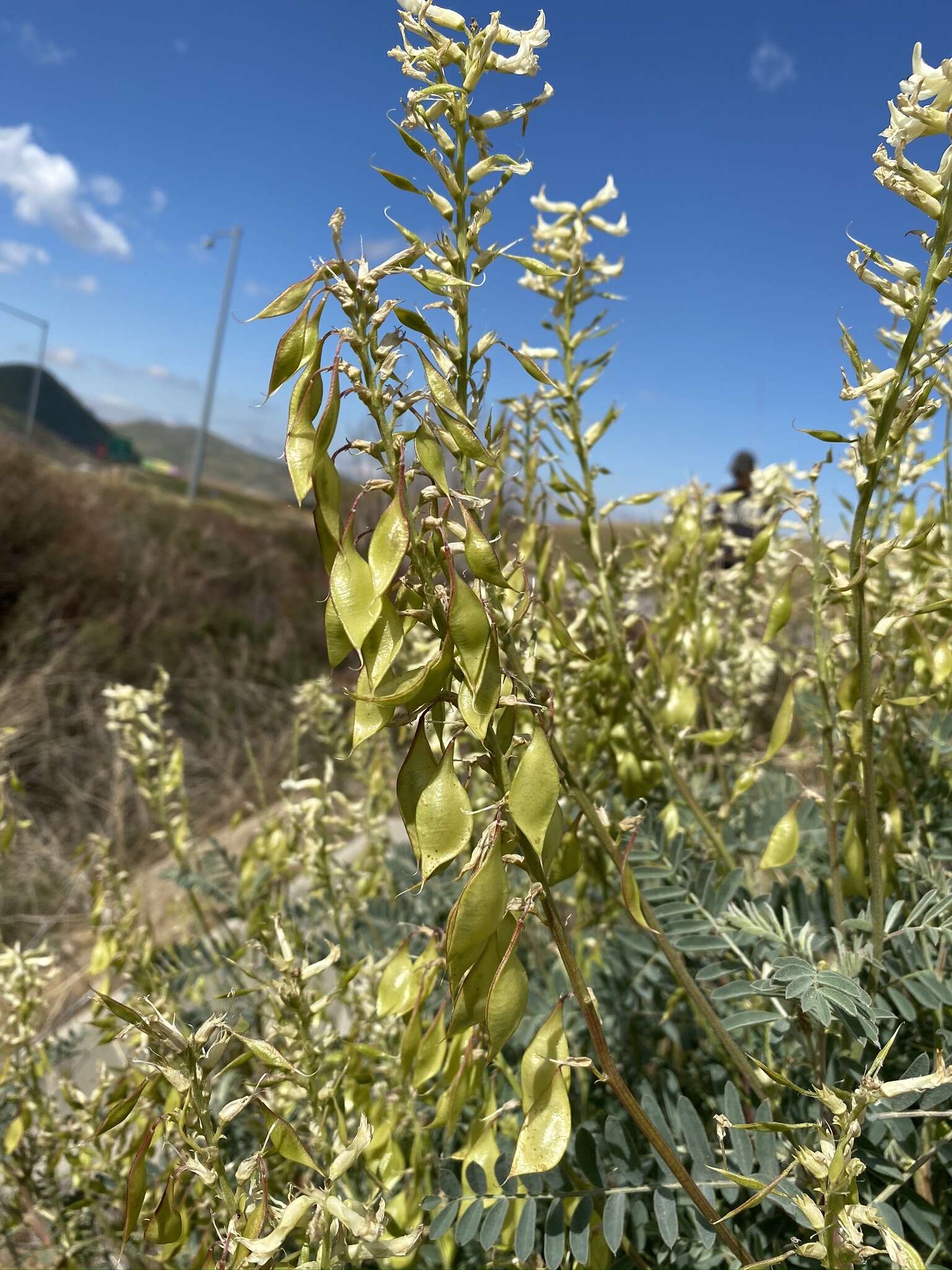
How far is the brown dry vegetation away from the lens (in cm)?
513

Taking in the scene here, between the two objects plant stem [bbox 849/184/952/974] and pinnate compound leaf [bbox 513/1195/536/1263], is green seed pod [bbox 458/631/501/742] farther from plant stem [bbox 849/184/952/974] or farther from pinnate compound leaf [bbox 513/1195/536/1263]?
pinnate compound leaf [bbox 513/1195/536/1263]

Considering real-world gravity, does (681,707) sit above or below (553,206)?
below

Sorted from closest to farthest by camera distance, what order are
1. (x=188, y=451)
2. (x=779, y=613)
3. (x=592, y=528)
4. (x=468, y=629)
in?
1. (x=468, y=629)
2. (x=779, y=613)
3. (x=592, y=528)
4. (x=188, y=451)

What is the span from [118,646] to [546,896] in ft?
22.6

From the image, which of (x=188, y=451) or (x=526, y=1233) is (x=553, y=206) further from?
(x=188, y=451)

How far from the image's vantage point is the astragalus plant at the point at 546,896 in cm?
60

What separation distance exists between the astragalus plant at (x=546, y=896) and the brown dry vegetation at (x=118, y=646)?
2.59 metres

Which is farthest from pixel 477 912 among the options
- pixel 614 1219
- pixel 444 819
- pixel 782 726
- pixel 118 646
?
pixel 118 646

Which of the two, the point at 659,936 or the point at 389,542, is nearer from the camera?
the point at 389,542

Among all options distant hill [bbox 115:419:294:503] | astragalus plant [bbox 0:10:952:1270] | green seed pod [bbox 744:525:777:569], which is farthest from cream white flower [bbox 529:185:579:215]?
distant hill [bbox 115:419:294:503]

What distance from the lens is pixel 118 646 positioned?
6.86 metres

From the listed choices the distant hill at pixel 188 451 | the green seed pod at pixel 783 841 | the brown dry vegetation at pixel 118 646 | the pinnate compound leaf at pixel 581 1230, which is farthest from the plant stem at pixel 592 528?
the distant hill at pixel 188 451

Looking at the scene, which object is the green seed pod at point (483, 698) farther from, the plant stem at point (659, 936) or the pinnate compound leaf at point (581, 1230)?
the pinnate compound leaf at point (581, 1230)

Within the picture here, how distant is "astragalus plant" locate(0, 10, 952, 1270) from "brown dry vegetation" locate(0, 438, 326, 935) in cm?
259
